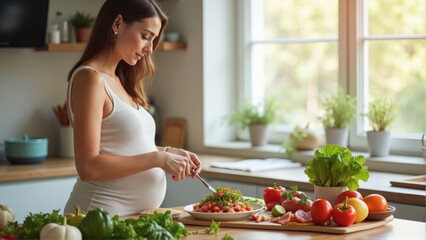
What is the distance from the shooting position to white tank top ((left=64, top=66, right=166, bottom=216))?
2.58 m

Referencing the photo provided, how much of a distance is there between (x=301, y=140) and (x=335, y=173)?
1.60 metres

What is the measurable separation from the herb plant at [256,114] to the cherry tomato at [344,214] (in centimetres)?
206

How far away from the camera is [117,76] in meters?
2.82

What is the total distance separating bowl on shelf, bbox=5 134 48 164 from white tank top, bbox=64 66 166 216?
1500 millimetres

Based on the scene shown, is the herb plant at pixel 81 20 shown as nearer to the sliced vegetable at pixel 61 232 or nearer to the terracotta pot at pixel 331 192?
the terracotta pot at pixel 331 192

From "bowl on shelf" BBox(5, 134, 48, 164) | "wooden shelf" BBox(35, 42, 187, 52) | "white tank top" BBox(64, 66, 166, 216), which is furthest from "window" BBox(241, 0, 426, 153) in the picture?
"white tank top" BBox(64, 66, 166, 216)

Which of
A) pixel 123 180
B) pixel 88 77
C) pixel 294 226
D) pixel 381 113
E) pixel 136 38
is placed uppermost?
pixel 136 38

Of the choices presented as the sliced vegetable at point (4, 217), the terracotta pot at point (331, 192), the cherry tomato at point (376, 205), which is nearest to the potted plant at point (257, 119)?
the terracotta pot at point (331, 192)

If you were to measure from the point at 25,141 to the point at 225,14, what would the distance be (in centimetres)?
151

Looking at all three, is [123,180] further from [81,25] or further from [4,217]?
[81,25]

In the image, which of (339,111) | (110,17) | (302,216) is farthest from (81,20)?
(302,216)

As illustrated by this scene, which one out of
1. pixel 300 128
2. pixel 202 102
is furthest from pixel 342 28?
pixel 202 102

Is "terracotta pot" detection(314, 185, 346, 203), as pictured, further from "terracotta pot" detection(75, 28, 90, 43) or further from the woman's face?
"terracotta pot" detection(75, 28, 90, 43)

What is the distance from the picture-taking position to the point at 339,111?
3.91m
